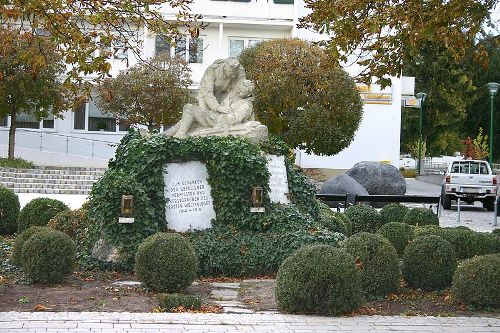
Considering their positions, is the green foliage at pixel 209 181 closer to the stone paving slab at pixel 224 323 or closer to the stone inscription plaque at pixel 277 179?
the stone inscription plaque at pixel 277 179

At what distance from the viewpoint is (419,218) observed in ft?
56.0

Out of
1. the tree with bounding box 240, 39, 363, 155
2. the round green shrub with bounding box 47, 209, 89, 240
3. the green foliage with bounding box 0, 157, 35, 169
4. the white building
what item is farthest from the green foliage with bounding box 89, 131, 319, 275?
the white building

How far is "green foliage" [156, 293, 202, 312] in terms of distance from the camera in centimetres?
934

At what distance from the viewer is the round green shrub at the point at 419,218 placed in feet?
56.0

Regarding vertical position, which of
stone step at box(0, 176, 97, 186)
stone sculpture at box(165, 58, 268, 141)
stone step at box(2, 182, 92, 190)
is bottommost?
stone step at box(2, 182, 92, 190)

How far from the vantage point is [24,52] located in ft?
37.9

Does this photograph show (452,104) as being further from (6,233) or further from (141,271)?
(141,271)

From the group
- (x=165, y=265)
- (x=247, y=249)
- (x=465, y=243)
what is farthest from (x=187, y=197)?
(x=465, y=243)

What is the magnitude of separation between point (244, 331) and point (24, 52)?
5369 mm

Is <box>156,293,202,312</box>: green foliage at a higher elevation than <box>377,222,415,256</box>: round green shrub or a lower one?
lower

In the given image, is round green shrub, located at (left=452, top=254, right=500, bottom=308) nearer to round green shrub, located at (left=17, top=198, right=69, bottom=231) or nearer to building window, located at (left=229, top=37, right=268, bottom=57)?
round green shrub, located at (left=17, top=198, right=69, bottom=231)

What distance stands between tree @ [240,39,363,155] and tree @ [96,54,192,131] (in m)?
3.38

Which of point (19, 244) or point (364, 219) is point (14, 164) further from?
point (19, 244)

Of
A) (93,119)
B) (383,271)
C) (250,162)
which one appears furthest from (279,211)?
(93,119)
